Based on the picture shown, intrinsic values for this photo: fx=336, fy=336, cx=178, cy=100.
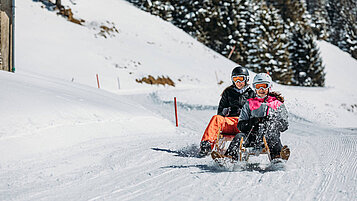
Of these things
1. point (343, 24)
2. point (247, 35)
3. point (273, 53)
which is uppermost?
point (343, 24)

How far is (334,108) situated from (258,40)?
84.6ft

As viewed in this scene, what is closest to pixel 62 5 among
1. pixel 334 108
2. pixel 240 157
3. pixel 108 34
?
pixel 108 34

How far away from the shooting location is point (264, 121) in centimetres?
473

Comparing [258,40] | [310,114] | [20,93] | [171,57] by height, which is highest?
[258,40]

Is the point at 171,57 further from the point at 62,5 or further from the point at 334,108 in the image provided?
the point at 334,108

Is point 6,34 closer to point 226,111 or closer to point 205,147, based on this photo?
point 226,111

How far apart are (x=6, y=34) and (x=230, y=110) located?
8690 millimetres

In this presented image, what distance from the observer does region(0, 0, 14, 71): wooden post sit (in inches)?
429

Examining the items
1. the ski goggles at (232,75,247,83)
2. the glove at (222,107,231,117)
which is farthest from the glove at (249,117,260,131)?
the ski goggles at (232,75,247,83)

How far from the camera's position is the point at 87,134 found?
7047mm

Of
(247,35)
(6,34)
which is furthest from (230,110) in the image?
(247,35)

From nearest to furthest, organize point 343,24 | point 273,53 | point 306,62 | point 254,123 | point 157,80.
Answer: point 254,123, point 157,80, point 273,53, point 306,62, point 343,24

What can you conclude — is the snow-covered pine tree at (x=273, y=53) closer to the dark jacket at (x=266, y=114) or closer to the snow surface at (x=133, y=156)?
the snow surface at (x=133, y=156)

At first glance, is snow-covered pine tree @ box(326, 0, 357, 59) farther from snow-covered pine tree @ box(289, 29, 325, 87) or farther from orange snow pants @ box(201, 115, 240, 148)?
orange snow pants @ box(201, 115, 240, 148)
